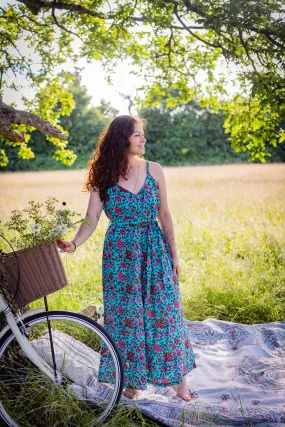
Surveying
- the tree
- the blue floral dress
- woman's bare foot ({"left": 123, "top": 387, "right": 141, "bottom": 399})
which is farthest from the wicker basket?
the tree

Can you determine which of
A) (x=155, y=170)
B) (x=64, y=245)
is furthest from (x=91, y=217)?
(x=155, y=170)

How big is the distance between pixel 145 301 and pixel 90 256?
133 inches

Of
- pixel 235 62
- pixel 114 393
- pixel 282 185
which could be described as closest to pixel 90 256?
pixel 235 62

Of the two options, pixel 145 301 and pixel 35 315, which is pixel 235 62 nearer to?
pixel 145 301

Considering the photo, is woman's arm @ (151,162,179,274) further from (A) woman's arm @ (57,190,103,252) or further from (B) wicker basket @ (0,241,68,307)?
(B) wicker basket @ (0,241,68,307)

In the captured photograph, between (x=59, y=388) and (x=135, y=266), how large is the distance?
78 centimetres

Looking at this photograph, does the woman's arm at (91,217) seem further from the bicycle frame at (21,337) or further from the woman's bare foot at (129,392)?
the woman's bare foot at (129,392)

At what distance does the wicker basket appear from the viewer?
7.15 ft

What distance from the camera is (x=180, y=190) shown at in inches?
445

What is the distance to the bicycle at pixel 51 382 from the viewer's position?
7.76 ft

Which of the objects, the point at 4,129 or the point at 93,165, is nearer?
the point at 93,165

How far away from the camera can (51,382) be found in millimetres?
2418

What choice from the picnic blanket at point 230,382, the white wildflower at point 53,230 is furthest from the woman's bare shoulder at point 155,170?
the picnic blanket at point 230,382

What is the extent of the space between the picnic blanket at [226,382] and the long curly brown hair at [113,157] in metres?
1.07
